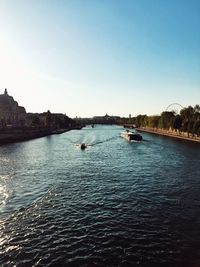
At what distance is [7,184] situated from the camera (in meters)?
48.0

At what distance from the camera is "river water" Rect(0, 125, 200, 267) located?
23.5 meters

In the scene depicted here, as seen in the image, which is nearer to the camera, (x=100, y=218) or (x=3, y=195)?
(x=100, y=218)

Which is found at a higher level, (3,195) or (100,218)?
(100,218)

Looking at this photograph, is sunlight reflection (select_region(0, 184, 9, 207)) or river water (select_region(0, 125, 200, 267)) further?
sunlight reflection (select_region(0, 184, 9, 207))

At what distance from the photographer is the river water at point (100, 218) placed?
23.5 meters

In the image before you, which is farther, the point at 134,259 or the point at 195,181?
the point at 195,181

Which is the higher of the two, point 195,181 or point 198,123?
point 198,123

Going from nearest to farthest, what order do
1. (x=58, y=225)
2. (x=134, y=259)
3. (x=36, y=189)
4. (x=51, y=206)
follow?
1. (x=134, y=259)
2. (x=58, y=225)
3. (x=51, y=206)
4. (x=36, y=189)

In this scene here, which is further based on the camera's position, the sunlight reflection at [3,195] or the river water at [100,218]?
the sunlight reflection at [3,195]

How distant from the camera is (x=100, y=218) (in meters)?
31.8

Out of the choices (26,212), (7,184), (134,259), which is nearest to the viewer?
(134,259)

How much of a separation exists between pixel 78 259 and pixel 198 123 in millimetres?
121846

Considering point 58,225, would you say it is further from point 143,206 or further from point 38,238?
point 143,206

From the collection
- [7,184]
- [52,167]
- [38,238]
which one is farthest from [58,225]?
[52,167]
